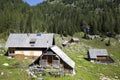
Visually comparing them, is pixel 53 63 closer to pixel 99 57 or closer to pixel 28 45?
pixel 28 45

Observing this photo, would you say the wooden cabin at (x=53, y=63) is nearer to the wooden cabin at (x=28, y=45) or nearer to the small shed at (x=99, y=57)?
the wooden cabin at (x=28, y=45)

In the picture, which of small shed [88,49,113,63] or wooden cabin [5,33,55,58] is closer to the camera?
wooden cabin [5,33,55,58]

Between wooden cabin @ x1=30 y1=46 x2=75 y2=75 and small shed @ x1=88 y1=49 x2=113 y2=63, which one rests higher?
wooden cabin @ x1=30 y1=46 x2=75 y2=75

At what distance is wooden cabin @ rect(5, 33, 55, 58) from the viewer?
7012 cm

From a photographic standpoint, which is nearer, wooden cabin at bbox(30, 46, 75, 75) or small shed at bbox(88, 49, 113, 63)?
wooden cabin at bbox(30, 46, 75, 75)

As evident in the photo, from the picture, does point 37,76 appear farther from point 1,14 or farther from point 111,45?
point 1,14

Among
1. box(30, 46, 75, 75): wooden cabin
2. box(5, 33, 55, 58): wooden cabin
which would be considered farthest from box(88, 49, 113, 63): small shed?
box(30, 46, 75, 75): wooden cabin

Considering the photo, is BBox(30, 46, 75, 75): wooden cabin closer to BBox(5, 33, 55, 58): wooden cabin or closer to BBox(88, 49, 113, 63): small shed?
BBox(5, 33, 55, 58): wooden cabin

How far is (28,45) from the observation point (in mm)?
70312

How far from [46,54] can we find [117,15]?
145511 mm

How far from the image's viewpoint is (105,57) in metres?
101

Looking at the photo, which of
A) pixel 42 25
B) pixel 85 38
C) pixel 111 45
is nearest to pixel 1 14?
pixel 42 25

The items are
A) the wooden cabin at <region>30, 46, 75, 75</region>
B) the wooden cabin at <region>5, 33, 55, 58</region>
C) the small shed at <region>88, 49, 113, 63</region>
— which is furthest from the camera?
the small shed at <region>88, 49, 113, 63</region>

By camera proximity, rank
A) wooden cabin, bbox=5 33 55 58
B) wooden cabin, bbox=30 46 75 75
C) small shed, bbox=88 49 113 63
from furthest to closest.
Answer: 1. small shed, bbox=88 49 113 63
2. wooden cabin, bbox=5 33 55 58
3. wooden cabin, bbox=30 46 75 75
